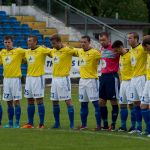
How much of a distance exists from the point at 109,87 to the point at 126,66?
68 centimetres

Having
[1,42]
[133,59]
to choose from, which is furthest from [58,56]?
[1,42]

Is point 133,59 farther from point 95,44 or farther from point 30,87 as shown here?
point 95,44

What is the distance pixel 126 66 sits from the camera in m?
17.8

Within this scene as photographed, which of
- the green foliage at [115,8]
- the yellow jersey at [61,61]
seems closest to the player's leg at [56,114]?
the yellow jersey at [61,61]

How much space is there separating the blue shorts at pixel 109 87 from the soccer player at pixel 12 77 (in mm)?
2132

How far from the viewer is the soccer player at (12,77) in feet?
61.8

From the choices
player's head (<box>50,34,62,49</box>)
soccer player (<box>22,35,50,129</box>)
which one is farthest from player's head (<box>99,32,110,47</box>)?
soccer player (<box>22,35,50,129</box>)

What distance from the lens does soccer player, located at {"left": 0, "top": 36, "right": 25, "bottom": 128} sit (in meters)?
18.8

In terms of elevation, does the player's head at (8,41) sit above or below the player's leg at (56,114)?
above

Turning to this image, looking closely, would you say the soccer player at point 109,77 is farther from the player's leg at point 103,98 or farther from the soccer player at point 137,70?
the soccer player at point 137,70

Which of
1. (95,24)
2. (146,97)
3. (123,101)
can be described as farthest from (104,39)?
(95,24)

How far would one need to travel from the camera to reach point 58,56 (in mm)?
18562

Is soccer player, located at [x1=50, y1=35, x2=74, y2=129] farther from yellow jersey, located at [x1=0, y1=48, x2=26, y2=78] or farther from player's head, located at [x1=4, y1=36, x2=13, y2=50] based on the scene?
player's head, located at [x1=4, y1=36, x2=13, y2=50]

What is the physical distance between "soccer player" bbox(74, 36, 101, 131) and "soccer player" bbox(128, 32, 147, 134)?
1219 millimetres
